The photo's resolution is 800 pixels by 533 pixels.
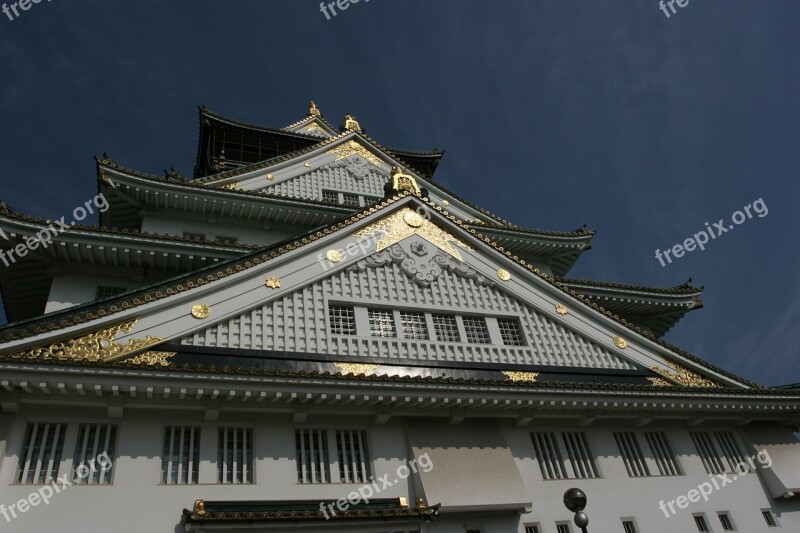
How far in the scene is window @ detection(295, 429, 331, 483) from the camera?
11633mm

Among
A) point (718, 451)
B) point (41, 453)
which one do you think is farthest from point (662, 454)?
point (41, 453)

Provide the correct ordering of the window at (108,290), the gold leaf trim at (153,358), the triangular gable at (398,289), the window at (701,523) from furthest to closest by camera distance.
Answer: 1. the window at (108,290)
2. the window at (701,523)
3. the triangular gable at (398,289)
4. the gold leaf trim at (153,358)

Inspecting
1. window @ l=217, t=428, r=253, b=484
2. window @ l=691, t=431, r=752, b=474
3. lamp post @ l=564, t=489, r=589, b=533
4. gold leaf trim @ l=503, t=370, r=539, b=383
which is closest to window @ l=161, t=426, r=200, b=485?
window @ l=217, t=428, r=253, b=484

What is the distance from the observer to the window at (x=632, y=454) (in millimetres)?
14695

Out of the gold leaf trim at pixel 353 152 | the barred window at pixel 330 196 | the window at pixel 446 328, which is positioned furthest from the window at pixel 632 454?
the gold leaf trim at pixel 353 152

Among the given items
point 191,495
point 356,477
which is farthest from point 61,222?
point 356,477

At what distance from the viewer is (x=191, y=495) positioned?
10.5 m

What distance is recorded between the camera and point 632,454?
590 inches

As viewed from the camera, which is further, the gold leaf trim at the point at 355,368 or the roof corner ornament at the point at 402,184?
the roof corner ornament at the point at 402,184

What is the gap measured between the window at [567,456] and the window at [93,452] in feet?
31.9

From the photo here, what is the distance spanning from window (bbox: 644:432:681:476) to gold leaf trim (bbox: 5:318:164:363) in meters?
13.2

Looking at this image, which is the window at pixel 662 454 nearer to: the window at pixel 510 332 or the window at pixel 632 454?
the window at pixel 632 454

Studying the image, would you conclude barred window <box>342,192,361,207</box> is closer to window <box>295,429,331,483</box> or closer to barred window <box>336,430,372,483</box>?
barred window <box>336,430,372,483</box>

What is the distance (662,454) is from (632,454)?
1.08 metres
